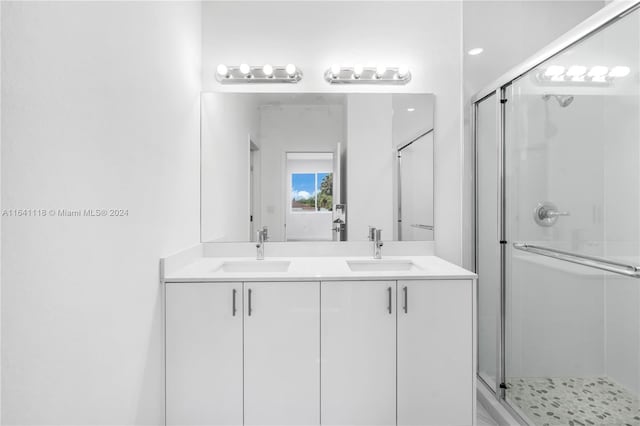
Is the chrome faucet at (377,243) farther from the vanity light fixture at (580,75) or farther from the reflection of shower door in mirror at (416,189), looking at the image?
the vanity light fixture at (580,75)

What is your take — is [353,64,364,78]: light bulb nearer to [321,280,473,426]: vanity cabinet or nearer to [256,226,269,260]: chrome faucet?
[256,226,269,260]: chrome faucet

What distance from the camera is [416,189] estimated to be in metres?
2.16

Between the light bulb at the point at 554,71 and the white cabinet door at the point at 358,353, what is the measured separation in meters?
1.31

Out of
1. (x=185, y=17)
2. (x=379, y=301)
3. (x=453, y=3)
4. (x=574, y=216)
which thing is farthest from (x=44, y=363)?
(x=453, y=3)

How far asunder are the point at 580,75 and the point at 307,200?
5.14 ft

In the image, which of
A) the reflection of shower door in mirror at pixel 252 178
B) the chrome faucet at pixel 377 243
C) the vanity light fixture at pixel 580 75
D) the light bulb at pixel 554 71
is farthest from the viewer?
the reflection of shower door in mirror at pixel 252 178

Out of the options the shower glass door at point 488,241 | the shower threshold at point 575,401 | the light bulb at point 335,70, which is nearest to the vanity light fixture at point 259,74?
the light bulb at point 335,70

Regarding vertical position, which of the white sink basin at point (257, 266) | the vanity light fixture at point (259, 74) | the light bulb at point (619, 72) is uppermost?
the vanity light fixture at point (259, 74)

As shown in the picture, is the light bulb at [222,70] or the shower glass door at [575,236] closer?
the shower glass door at [575,236]

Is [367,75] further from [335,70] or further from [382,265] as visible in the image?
[382,265]

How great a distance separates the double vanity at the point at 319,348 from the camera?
1.56m

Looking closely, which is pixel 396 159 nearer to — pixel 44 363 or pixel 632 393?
pixel 632 393

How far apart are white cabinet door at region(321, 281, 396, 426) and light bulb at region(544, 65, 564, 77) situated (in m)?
1.31

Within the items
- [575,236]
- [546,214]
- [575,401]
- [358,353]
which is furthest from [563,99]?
[358,353]
